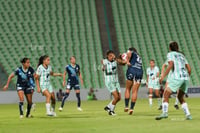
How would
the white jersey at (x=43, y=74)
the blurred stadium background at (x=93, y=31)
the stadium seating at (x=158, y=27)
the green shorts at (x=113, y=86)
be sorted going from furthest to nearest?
the stadium seating at (x=158, y=27) → the blurred stadium background at (x=93, y=31) → the green shorts at (x=113, y=86) → the white jersey at (x=43, y=74)

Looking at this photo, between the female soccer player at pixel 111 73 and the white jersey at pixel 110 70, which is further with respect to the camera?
the white jersey at pixel 110 70

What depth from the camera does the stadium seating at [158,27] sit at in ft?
157

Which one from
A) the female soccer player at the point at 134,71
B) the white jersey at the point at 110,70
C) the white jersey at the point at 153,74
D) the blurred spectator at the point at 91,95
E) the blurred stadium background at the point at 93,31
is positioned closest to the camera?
the female soccer player at the point at 134,71

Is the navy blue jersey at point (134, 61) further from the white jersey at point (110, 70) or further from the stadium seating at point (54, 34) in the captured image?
the stadium seating at point (54, 34)

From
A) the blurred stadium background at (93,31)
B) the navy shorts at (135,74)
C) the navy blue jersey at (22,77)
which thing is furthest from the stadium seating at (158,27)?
the navy blue jersey at (22,77)

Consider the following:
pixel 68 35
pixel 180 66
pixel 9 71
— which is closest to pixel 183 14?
pixel 68 35

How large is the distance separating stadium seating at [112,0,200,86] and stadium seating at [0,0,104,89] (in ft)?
9.34

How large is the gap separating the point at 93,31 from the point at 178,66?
1334 inches

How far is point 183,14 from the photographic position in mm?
52469

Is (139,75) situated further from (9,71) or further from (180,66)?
(9,71)

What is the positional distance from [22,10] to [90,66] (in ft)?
30.8

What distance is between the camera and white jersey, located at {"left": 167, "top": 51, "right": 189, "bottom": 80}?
1501 cm

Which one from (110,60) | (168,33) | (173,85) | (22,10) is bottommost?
(173,85)

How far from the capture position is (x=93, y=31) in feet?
160
